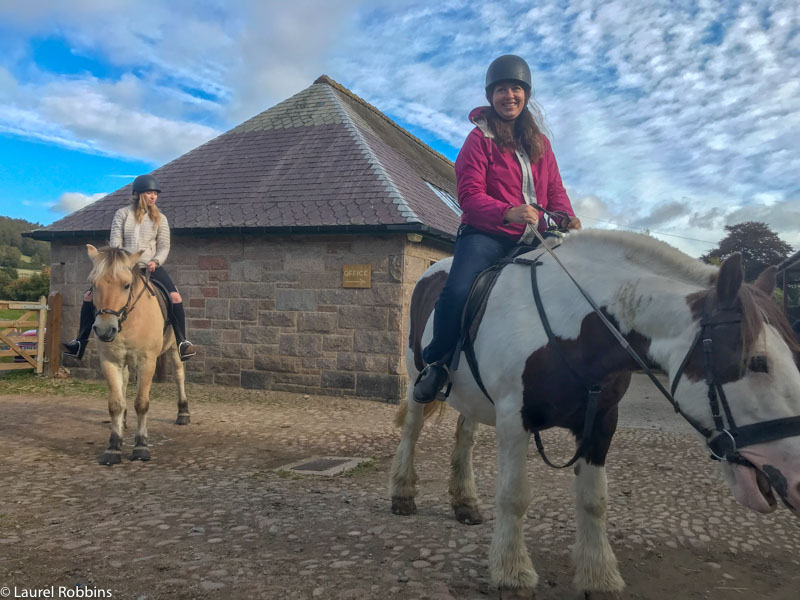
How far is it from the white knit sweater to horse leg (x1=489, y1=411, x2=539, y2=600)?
4.71 metres

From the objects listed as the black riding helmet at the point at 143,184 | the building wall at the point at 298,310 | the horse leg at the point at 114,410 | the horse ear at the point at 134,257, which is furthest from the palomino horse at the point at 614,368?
the building wall at the point at 298,310

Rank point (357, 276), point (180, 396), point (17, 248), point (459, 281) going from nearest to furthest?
1. point (459, 281)
2. point (180, 396)
3. point (357, 276)
4. point (17, 248)

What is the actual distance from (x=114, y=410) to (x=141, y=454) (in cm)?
49

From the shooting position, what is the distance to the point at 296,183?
34.9 ft

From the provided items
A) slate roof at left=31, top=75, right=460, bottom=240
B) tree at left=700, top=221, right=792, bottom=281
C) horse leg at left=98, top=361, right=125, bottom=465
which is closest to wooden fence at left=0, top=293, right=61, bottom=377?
slate roof at left=31, top=75, right=460, bottom=240

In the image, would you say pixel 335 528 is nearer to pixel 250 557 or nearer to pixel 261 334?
pixel 250 557

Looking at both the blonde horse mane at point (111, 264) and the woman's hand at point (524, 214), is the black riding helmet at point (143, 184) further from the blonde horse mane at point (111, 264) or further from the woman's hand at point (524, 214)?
the woman's hand at point (524, 214)

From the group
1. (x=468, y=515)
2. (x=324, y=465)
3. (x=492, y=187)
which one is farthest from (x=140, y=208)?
(x=468, y=515)

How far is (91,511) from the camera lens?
3.68m

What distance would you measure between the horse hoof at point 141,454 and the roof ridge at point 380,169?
5.17 metres

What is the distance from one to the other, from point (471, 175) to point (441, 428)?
4553 mm

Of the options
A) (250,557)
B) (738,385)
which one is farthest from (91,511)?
(738,385)

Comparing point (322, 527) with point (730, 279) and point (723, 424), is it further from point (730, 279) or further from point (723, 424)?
point (730, 279)

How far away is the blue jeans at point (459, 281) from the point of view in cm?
308
